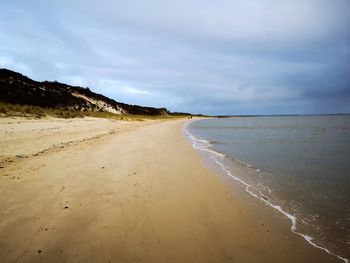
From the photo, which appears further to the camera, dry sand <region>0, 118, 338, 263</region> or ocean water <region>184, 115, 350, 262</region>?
ocean water <region>184, 115, 350, 262</region>

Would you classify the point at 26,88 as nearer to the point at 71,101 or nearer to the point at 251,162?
the point at 71,101

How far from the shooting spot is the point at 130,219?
5531 millimetres

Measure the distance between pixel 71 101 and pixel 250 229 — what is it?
53.7 metres

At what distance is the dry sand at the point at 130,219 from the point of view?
4301 mm

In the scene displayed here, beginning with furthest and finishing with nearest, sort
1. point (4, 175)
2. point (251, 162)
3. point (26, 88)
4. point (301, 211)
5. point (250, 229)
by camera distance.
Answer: point (26, 88)
point (251, 162)
point (4, 175)
point (301, 211)
point (250, 229)

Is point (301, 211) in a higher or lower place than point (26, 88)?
lower

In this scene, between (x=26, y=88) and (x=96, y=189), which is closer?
(x=96, y=189)

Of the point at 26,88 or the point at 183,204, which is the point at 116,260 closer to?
the point at 183,204

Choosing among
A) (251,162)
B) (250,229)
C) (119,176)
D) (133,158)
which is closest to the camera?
(250,229)

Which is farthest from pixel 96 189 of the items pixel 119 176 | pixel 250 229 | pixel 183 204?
pixel 250 229

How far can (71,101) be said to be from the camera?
178ft

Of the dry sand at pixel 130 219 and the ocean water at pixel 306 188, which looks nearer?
the dry sand at pixel 130 219

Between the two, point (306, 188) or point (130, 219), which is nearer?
point (130, 219)

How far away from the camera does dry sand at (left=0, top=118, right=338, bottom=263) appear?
4301 mm
